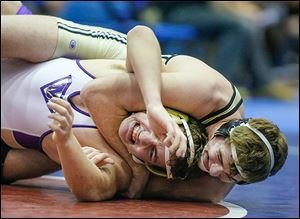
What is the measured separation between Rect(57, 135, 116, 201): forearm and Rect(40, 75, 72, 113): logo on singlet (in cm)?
47

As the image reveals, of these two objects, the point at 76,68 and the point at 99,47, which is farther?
the point at 99,47

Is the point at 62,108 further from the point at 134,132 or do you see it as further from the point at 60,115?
the point at 134,132

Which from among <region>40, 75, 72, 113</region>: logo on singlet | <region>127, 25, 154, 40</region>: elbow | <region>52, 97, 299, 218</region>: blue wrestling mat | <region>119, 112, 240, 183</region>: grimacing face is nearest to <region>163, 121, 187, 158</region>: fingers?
<region>119, 112, 240, 183</region>: grimacing face

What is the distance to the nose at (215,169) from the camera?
3055mm

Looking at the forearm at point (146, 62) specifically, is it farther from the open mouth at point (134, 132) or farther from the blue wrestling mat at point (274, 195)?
the blue wrestling mat at point (274, 195)

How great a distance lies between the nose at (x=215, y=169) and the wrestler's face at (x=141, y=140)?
7.3 inches

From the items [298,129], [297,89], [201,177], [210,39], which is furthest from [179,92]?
[297,89]

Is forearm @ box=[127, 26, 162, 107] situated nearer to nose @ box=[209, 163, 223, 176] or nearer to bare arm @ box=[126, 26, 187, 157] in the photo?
bare arm @ box=[126, 26, 187, 157]

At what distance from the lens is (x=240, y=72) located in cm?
1011

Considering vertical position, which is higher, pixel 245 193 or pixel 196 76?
pixel 196 76

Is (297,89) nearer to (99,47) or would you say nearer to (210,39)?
(210,39)

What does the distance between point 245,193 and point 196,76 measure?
0.93 m

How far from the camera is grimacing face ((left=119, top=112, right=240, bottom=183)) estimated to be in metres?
3.04

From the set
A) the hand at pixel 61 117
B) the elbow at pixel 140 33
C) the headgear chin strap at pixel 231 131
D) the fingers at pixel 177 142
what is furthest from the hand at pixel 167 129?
the elbow at pixel 140 33
